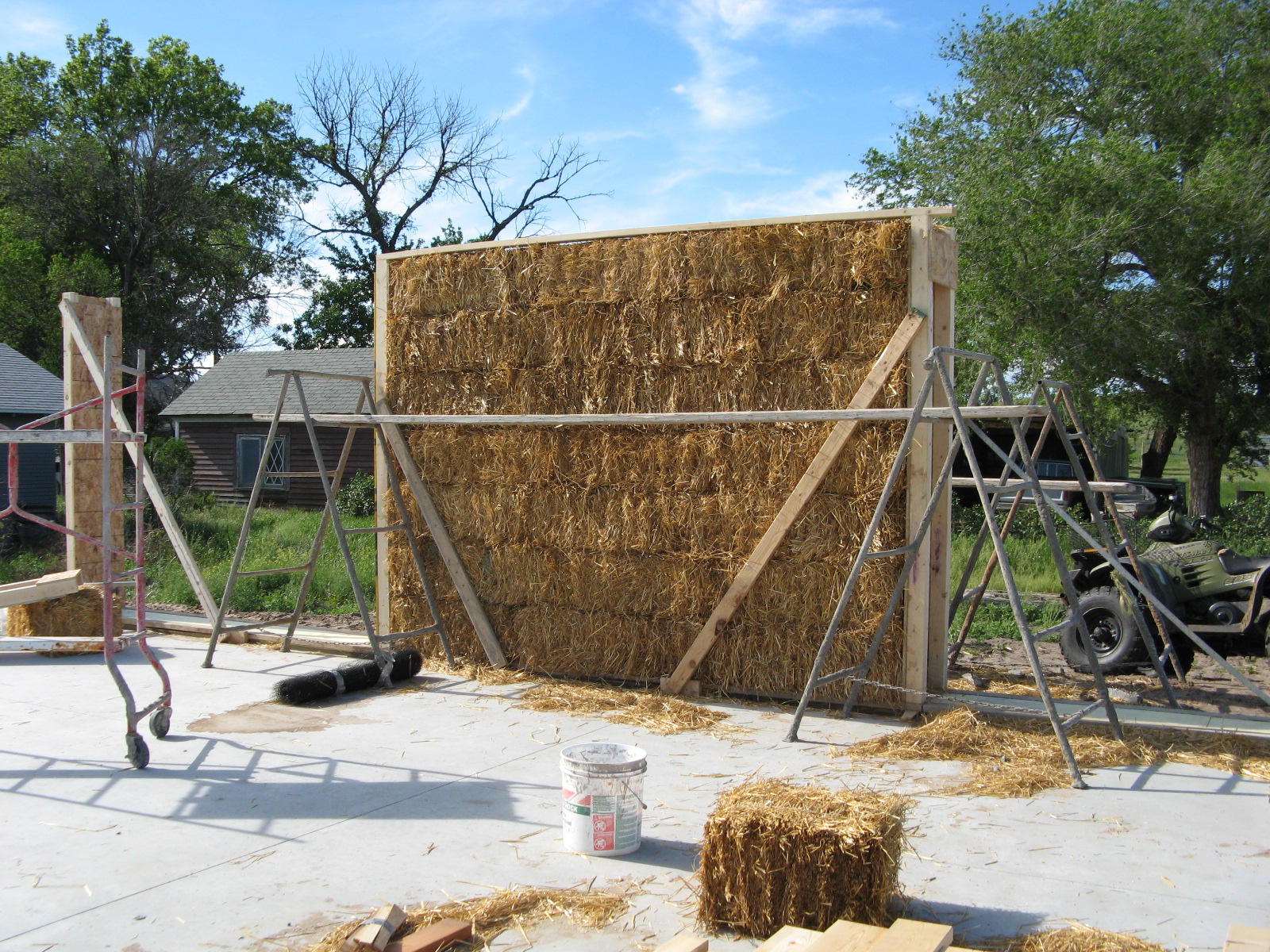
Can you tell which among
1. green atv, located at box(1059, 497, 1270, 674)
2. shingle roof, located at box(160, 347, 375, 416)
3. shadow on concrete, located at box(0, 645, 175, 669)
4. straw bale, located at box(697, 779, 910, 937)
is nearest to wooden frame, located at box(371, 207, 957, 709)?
green atv, located at box(1059, 497, 1270, 674)

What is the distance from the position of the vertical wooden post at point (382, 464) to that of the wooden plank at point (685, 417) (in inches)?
13.3

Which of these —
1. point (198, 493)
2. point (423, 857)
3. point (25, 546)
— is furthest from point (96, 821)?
point (198, 493)

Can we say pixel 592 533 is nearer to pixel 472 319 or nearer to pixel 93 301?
pixel 472 319

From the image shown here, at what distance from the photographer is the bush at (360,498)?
1981 centimetres

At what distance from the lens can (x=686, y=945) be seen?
9.36ft

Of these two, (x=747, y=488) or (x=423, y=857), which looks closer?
(x=423, y=857)

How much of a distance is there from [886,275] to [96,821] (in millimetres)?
4942

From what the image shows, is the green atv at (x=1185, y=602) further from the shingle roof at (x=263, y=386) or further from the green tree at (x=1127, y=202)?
the shingle roof at (x=263, y=386)

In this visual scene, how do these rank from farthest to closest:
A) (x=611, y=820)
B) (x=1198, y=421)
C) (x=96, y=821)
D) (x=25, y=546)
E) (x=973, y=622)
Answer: (x=25, y=546)
(x=1198, y=421)
(x=973, y=622)
(x=96, y=821)
(x=611, y=820)

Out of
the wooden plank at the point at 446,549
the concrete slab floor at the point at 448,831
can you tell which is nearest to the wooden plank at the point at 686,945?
the concrete slab floor at the point at 448,831

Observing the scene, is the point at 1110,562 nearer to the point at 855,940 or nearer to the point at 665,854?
the point at 665,854

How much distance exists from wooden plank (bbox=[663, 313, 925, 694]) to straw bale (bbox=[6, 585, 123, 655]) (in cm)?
459

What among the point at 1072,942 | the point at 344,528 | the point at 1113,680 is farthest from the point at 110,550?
the point at 1113,680

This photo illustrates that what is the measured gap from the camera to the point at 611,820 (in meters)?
3.82
